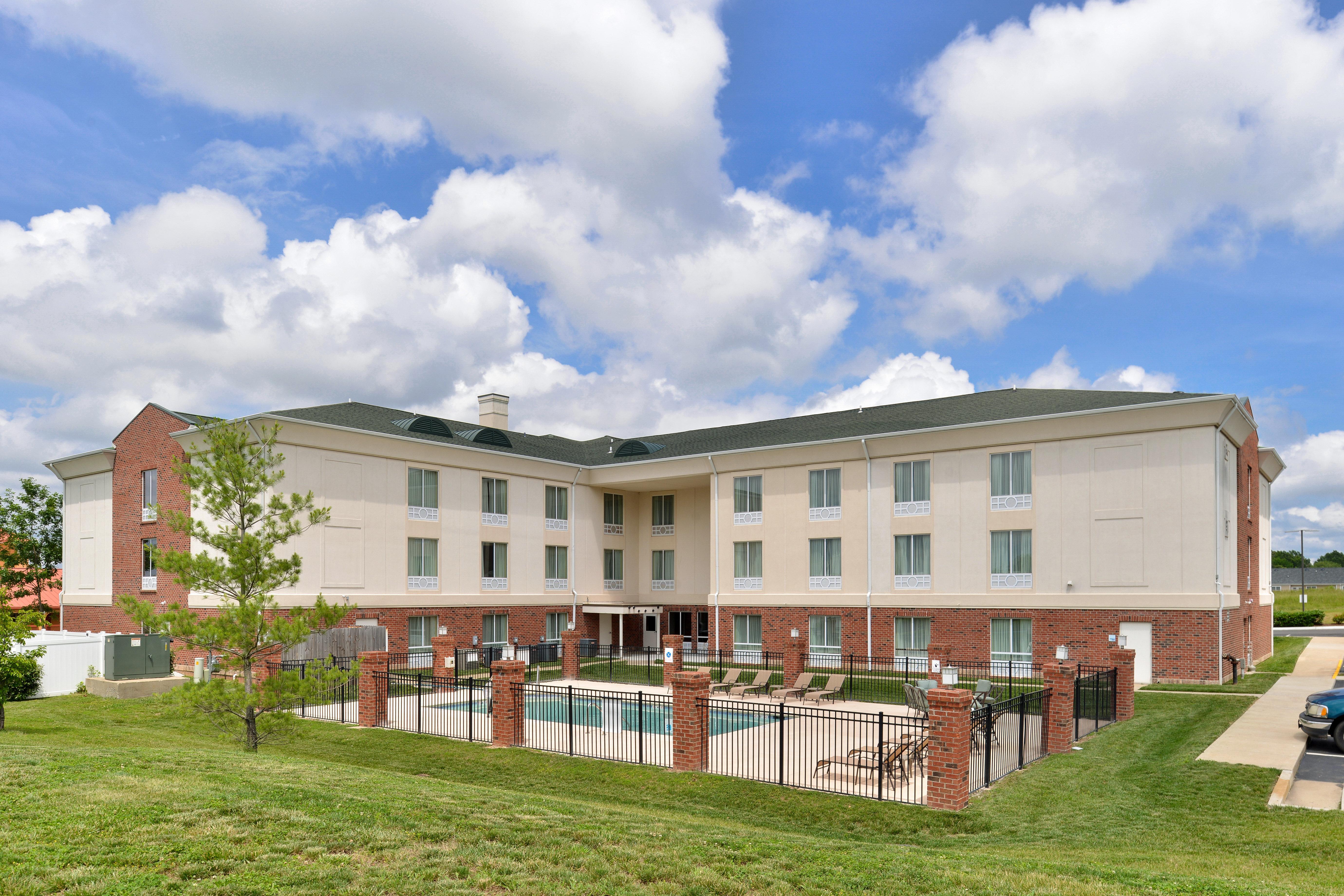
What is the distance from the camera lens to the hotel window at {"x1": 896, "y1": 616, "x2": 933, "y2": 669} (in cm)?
3397

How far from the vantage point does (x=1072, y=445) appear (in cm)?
3123

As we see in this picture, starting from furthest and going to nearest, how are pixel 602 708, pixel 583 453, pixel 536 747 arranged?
1. pixel 583 453
2. pixel 602 708
3. pixel 536 747

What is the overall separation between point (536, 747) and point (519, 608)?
74.8 ft

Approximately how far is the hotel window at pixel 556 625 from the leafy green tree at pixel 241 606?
24322mm

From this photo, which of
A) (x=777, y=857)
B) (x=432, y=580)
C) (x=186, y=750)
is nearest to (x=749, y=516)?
(x=432, y=580)

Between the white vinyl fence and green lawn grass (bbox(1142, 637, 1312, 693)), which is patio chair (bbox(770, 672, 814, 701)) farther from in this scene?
the white vinyl fence

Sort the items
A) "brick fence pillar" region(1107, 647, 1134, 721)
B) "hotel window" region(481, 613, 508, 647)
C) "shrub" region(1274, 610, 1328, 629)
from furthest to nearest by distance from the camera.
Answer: "shrub" region(1274, 610, 1328, 629), "hotel window" region(481, 613, 508, 647), "brick fence pillar" region(1107, 647, 1134, 721)

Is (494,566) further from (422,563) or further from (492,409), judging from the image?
(492,409)

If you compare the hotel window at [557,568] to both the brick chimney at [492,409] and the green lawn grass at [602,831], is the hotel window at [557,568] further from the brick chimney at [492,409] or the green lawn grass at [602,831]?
the green lawn grass at [602,831]

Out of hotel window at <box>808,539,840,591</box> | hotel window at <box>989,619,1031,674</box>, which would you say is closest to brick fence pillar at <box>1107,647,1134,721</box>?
hotel window at <box>989,619,1031,674</box>

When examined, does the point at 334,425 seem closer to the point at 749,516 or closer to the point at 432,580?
the point at 432,580

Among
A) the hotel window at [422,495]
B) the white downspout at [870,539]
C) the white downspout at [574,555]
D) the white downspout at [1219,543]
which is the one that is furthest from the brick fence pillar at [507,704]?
the white downspout at [574,555]

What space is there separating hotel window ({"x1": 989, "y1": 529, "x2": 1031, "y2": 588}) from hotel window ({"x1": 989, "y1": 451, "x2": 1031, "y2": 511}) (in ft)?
3.11

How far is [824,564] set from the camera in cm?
3694
